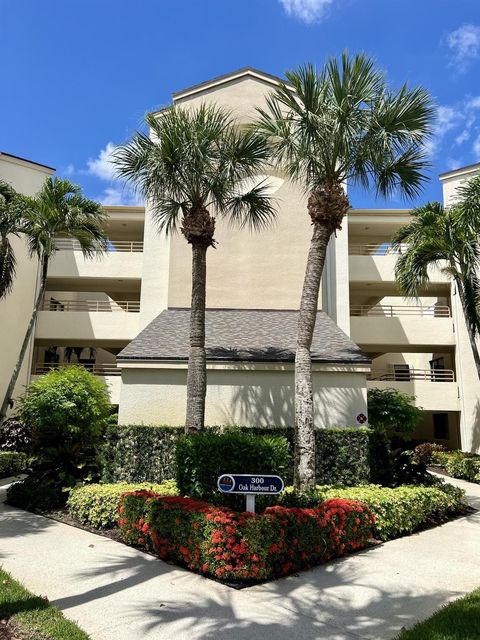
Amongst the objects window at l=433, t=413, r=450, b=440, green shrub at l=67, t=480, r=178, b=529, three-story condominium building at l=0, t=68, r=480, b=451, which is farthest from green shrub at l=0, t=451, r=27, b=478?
window at l=433, t=413, r=450, b=440

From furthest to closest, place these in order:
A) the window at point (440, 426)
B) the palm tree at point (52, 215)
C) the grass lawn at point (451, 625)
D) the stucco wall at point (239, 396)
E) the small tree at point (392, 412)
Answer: the window at point (440, 426) < the small tree at point (392, 412) < the palm tree at point (52, 215) < the stucco wall at point (239, 396) < the grass lawn at point (451, 625)

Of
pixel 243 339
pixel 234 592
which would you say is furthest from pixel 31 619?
pixel 243 339

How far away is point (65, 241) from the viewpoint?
23688 mm

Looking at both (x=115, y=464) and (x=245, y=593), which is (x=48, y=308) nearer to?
(x=115, y=464)

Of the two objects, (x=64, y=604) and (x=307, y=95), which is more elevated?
(x=307, y=95)

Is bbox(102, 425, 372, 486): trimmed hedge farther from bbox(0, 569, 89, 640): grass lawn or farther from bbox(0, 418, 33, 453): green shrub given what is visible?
bbox(0, 418, 33, 453): green shrub

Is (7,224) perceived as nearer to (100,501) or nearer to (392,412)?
(100,501)

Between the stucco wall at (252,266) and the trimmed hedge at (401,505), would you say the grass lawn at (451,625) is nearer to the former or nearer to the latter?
the trimmed hedge at (401,505)

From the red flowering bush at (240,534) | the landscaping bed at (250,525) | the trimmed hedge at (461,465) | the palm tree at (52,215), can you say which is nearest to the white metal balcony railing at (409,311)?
the trimmed hedge at (461,465)

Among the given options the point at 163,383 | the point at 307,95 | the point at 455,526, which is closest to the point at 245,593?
the point at 455,526

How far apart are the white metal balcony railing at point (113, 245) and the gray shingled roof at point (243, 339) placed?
8337 millimetres

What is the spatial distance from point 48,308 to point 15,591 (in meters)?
20.3

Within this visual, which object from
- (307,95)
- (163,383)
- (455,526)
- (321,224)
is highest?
(307,95)

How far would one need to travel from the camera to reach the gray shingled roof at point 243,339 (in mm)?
13141
